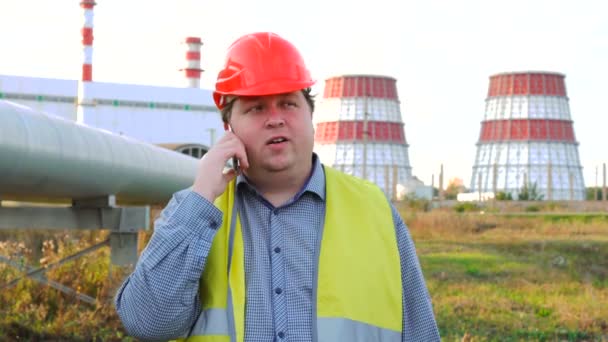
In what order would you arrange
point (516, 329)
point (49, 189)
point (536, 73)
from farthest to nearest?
point (536, 73)
point (516, 329)
point (49, 189)

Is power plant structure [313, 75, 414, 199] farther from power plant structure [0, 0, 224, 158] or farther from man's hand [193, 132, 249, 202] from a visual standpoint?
man's hand [193, 132, 249, 202]

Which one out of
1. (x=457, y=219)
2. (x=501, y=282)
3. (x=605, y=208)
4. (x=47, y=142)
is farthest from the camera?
(x=605, y=208)

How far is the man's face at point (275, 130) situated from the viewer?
205 cm

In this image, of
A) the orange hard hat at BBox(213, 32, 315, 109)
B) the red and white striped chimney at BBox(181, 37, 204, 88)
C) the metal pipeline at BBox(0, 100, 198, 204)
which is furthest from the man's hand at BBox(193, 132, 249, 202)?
the red and white striped chimney at BBox(181, 37, 204, 88)

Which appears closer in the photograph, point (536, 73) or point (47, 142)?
point (47, 142)

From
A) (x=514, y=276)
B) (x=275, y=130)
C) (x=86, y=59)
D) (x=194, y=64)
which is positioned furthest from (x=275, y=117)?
(x=194, y=64)

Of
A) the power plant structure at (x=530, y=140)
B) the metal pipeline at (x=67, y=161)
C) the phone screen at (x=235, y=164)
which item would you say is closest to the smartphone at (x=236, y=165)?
the phone screen at (x=235, y=164)

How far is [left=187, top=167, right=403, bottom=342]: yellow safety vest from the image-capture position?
6.58 ft

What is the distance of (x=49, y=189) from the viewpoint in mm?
6434

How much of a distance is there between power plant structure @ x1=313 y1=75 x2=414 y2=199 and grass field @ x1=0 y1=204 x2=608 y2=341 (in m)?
30.8

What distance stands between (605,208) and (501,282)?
22.5 meters

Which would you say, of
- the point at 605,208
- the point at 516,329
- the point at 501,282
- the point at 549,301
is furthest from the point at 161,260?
the point at 605,208

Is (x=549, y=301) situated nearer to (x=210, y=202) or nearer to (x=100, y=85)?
(x=210, y=202)

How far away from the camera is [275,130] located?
2051 mm
